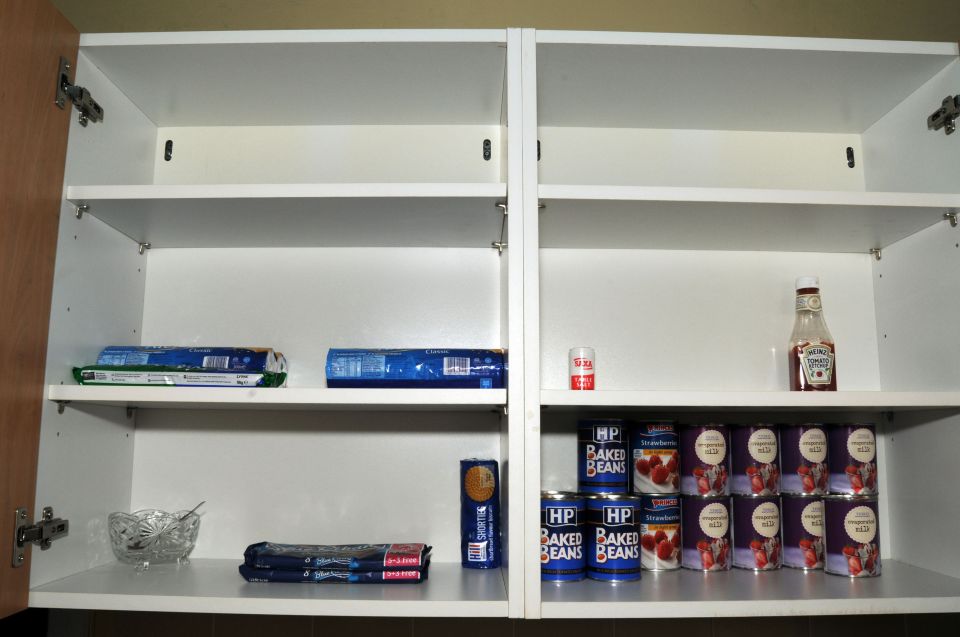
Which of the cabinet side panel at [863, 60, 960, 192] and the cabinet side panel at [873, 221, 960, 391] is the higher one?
the cabinet side panel at [863, 60, 960, 192]

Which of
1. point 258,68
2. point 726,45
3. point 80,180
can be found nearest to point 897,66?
point 726,45

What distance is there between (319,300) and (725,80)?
2.81 ft

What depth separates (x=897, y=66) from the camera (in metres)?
1.22

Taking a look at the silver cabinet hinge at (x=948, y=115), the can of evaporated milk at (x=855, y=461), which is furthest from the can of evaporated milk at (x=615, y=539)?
the silver cabinet hinge at (x=948, y=115)

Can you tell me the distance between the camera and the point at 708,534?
1.18m

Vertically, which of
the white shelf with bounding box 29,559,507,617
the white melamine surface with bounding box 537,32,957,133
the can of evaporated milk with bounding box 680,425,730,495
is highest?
the white melamine surface with bounding box 537,32,957,133

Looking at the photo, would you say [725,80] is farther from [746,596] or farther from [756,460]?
[746,596]

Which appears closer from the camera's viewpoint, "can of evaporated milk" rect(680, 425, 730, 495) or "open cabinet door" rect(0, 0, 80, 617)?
"open cabinet door" rect(0, 0, 80, 617)

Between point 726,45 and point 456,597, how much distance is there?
0.96 metres

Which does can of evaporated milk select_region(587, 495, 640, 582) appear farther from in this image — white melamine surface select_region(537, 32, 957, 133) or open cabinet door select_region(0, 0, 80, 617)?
open cabinet door select_region(0, 0, 80, 617)

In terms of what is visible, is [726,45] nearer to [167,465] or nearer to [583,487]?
[583,487]

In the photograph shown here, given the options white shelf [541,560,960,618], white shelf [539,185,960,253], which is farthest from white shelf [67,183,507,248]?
white shelf [541,560,960,618]

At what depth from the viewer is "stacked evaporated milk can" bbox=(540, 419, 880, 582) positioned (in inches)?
45.5

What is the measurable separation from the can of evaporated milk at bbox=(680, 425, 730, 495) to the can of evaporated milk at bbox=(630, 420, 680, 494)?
0.02m
